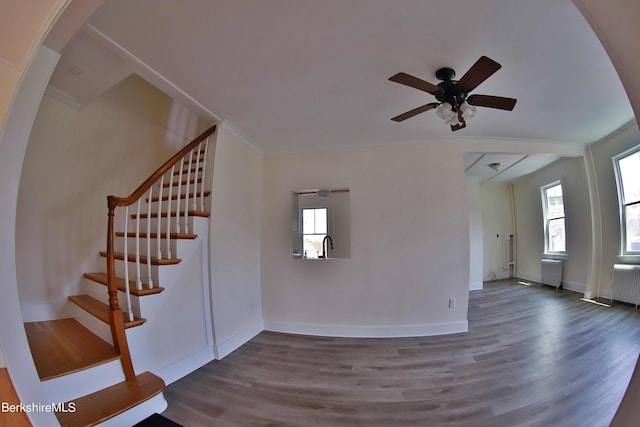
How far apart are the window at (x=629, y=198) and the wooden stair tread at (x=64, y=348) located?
259 inches

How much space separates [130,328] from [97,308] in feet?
1.84

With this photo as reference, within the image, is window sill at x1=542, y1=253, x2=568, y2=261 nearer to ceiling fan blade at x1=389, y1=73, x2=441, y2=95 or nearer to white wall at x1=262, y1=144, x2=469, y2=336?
white wall at x1=262, y1=144, x2=469, y2=336

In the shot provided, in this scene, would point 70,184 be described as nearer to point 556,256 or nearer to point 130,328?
point 130,328

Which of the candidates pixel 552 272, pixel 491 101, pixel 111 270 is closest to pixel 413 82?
pixel 491 101

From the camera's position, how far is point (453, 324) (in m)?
2.84

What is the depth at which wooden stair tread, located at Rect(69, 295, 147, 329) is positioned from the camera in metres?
1.70

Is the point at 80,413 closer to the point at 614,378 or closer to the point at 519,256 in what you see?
the point at 614,378

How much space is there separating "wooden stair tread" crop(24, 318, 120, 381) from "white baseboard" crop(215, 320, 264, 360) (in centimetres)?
94

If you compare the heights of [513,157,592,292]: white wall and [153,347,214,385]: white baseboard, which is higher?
[513,157,592,292]: white wall

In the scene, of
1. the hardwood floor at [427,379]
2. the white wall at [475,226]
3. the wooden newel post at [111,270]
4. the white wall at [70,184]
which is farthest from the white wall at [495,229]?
the white wall at [70,184]

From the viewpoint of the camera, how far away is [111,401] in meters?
1.40

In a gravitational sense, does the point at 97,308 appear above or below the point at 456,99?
below

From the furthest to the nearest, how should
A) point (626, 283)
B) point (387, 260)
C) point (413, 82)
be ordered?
point (626, 283) → point (387, 260) → point (413, 82)

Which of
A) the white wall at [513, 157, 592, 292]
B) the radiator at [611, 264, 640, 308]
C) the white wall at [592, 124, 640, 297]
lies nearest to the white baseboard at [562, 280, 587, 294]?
the white wall at [513, 157, 592, 292]
